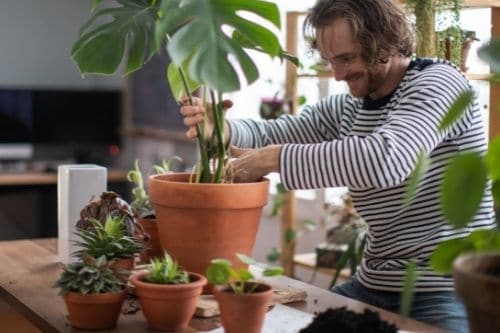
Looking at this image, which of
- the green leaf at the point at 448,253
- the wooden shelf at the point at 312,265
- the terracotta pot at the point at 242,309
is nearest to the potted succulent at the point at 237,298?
the terracotta pot at the point at 242,309

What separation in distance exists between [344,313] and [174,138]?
382cm

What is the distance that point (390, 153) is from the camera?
1576 millimetres

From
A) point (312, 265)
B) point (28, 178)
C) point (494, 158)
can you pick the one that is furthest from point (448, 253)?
point (28, 178)

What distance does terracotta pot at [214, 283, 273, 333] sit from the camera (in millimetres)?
1305

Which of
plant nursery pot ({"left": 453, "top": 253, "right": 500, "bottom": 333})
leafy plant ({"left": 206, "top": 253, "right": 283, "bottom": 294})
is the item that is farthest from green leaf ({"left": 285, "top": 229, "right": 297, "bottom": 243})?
plant nursery pot ({"left": 453, "top": 253, "right": 500, "bottom": 333})

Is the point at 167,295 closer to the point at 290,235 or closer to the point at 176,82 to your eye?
the point at 176,82

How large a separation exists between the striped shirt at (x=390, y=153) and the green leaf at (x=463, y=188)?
0.48 metres

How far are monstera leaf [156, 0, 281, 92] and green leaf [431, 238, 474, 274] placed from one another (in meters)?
0.41

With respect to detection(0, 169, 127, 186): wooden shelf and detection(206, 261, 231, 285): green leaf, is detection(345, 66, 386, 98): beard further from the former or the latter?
detection(0, 169, 127, 186): wooden shelf

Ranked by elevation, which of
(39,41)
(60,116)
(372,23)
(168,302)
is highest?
(39,41)

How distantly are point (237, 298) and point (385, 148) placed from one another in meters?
0.46

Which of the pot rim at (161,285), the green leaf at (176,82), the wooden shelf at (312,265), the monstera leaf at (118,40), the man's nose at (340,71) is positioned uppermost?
the monstera leaf at (118,40)

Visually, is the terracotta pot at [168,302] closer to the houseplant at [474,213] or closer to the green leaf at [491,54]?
the houseplant at [474,213]

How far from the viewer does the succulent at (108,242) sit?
5.15ft
